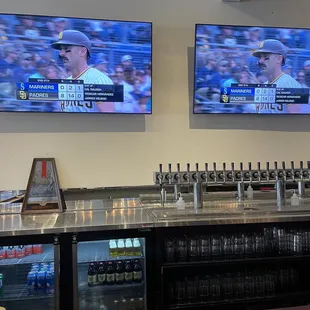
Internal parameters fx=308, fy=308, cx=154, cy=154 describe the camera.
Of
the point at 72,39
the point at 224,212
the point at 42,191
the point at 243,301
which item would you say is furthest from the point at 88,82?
the point at 243,301

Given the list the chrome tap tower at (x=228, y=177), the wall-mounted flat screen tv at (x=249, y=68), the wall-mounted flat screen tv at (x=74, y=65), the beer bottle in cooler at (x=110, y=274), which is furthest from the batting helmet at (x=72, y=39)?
the beer bottle in cooler at (x=110, y=274)

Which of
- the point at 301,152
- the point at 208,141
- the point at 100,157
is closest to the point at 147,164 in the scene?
the point at 100,157

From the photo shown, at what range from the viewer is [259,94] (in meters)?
2.97

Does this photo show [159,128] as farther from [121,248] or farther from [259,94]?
[121,248]

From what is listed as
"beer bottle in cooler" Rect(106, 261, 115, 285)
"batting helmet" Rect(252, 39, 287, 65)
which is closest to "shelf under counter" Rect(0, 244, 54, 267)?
"beer bottle in cooler" Rect(106, 261, 115, 285)

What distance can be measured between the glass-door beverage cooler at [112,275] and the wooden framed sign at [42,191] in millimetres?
401

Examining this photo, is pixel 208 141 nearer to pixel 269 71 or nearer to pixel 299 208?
pixel 269 71

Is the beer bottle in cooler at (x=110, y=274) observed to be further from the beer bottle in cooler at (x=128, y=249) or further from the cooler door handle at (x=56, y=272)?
the cooler door handle at (x=56, y=272)

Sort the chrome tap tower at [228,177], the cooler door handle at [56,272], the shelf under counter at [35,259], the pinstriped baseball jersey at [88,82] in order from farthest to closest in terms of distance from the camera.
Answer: the pinstriped baseball jersey at [88,82]
the chrome tap tower at [228,177]
the shelf under counter at [35,259]
the cooler door handle at [56,272]

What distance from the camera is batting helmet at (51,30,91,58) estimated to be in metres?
2.65

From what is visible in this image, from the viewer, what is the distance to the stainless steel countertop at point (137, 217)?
5.98ft

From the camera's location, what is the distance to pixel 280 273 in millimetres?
2182

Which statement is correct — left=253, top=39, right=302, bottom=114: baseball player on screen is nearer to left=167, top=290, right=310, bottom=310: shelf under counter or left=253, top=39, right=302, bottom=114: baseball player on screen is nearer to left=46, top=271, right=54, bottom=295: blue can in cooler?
left=167, top=290, right=310, bottom=310: shelf under counter

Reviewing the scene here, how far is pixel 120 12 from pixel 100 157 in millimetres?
1422
